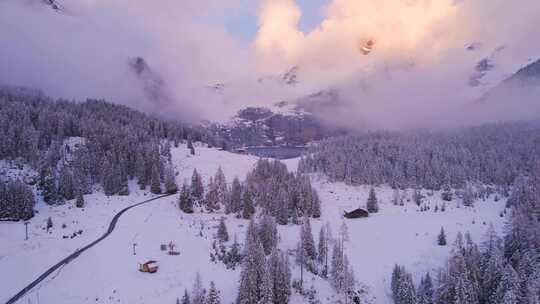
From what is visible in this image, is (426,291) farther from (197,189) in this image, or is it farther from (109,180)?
(109,180)

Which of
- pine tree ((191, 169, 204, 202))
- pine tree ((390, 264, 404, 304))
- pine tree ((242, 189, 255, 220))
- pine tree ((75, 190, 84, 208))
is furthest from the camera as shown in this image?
pine tree ((191, 169, 204, 202))

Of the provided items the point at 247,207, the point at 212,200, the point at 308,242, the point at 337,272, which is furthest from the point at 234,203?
the point at 337,272

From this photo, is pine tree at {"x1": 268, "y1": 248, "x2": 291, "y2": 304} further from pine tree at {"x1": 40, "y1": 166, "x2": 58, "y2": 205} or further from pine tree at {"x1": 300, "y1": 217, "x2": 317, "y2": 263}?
pine tree at {"x1": 40, "y1": 166, "x2": 58, "y2": 205}

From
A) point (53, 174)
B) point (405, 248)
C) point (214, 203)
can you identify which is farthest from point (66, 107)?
point (405, 248)

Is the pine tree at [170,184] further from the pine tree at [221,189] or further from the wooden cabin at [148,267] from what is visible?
the wooden cabin at [148,267]

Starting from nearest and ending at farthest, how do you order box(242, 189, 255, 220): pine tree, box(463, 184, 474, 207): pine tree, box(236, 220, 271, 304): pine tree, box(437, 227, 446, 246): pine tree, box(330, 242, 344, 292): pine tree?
box(236, 220, 271, 304): pine tree < box(330, 242, 344, 292): pine tree < box(437, 227, 446, 246): pine tree < box(242, 189, 255, 220): pine tree < box(463, 184, 474, 207): pine tree

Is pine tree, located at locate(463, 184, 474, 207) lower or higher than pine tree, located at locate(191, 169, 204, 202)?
lower

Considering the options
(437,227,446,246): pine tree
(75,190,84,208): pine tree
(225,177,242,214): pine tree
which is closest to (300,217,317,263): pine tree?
(437,227,446,246): pine tree

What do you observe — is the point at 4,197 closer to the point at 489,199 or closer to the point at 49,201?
the point at 49,201

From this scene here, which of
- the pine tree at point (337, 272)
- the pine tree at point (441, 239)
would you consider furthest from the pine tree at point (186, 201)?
the pine tree at point (441, 239)
